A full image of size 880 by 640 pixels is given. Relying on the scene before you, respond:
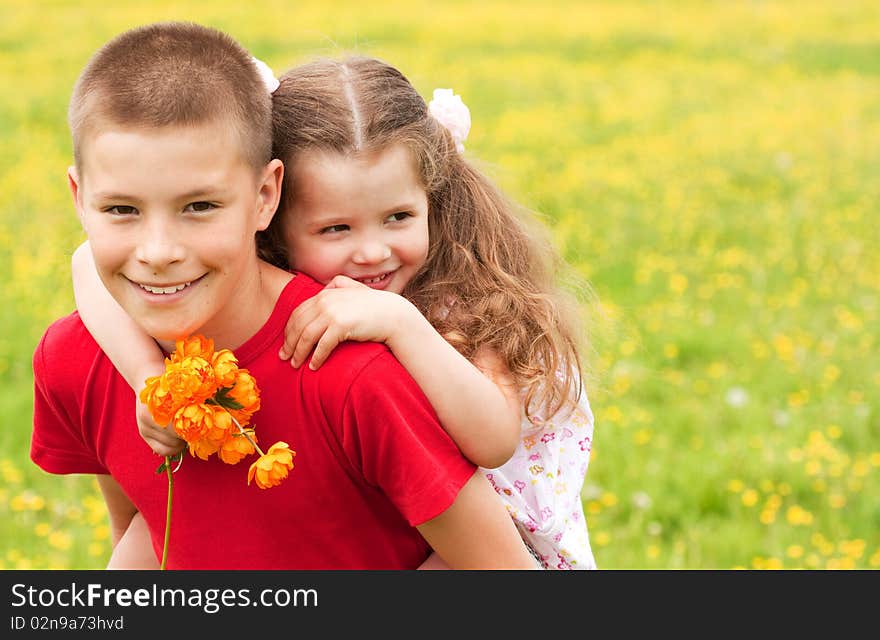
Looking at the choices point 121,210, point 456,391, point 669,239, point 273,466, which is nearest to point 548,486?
point 456,391

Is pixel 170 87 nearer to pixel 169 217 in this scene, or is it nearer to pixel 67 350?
pixel 169 217

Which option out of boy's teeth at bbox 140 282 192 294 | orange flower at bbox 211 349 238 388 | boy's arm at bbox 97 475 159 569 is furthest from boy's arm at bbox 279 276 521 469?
boy's arm at bbox 97 475 159 569

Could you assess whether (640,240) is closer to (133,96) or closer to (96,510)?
(96,510)

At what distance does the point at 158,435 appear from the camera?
2.29m

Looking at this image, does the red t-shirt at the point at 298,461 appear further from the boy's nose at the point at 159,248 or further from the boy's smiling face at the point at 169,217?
the boy's nose at the point at 159,248

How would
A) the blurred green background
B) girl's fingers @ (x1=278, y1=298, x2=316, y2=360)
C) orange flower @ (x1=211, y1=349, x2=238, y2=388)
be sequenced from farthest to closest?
1. the blurred green background
2. girl's fingers @ (x1=278, y1=298, x2=316, y2=360)
3. orange flower @ (x1=211, y1=349, x2=238, y2=388)

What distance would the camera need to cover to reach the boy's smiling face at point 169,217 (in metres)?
2.11

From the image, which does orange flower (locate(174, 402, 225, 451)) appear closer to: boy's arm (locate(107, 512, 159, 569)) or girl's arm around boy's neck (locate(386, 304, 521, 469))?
girl's arm around boy's neck (locate(386, 304, 521, 469))

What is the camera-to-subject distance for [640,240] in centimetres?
848

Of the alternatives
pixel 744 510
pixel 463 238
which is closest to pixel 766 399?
pixel 744 510

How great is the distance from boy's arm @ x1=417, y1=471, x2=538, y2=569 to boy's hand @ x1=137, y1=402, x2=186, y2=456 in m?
0.46

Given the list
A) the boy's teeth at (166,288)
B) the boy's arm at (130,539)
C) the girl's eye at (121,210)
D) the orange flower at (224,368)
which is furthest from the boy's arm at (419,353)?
the boy's arm at (130,539)

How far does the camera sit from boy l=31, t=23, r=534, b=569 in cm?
213

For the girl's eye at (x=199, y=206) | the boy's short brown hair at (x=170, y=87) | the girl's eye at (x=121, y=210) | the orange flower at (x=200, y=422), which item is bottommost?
the orange flower at (x=200, y=422)
